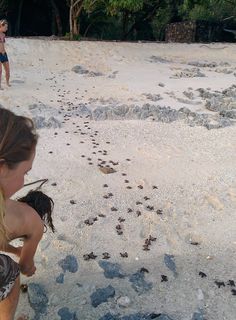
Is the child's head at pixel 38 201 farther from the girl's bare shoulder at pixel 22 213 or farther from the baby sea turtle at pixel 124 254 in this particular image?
the baby sea turtle at pixel 124 254

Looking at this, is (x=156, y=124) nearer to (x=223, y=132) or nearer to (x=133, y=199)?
(x=223, y=132)

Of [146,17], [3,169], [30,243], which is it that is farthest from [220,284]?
[146,17]

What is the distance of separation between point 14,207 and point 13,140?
59cm

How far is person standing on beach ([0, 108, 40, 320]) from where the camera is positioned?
1.66 meters

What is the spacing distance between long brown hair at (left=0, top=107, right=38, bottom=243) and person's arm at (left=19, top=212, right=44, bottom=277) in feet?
1.47

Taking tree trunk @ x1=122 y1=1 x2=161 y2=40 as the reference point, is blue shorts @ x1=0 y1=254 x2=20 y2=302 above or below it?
above

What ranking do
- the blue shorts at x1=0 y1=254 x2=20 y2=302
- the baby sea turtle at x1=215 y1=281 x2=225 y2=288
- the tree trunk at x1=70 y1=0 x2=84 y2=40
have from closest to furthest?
1. the blue shorts at x1=0 y1=254 x2=20 y2=302
2. the baby sea turtle at x1=215 y1=281 x2=225 y2=288
3. the tree trunk at x1=70 y1=0 x2=84 y2=40

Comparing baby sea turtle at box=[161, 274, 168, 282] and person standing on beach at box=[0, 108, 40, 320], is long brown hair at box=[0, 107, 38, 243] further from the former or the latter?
baby sea turtle at box=[161, 274, 168, 282]

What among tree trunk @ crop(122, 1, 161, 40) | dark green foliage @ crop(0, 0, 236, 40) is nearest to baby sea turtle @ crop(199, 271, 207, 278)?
dark green foliage @ crop(0, 0, 236, 40)

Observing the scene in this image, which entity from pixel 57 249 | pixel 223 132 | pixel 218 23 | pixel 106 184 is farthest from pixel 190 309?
pixel 218 23

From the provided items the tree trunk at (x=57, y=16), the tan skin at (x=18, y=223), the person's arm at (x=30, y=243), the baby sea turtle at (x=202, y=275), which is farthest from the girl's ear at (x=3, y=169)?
the tree trunk at (x=57, y=16)

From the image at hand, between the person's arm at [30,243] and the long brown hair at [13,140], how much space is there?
0.45 m

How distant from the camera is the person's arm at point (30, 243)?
221cm

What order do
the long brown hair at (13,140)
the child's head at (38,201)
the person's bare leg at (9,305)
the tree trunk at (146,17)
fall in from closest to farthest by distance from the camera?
the long brown hair at (13,140)
the person's bare leg at (9,305)
the child's head at (38,201)
the tree trunk at (146,17)
